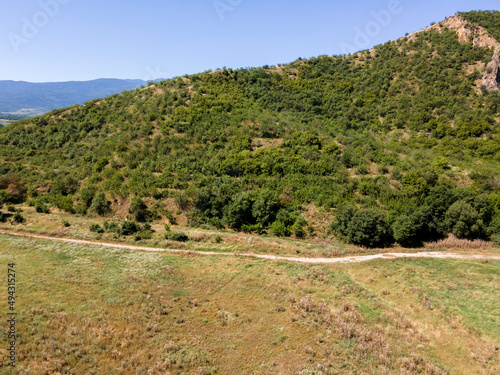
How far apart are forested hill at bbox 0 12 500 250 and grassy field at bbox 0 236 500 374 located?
956 centimetres

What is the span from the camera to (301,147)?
49.8m

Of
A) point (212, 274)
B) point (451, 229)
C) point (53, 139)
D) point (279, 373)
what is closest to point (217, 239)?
point (212, 274)

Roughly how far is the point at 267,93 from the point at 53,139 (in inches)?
2288

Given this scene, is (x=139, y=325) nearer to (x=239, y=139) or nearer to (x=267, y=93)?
(x=239, y=139)

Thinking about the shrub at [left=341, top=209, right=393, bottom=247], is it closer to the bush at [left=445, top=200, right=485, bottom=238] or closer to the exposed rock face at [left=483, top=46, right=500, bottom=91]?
the bush at [left=445, top=200, right=485, bottom=238]

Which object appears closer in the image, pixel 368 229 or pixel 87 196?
pixel 368 229

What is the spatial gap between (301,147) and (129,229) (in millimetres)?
34106

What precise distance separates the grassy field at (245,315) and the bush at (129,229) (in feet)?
15.9

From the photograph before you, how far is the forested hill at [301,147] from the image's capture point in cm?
3597

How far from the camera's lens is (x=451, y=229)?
107 feet

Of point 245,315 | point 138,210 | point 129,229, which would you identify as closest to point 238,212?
point 129,229

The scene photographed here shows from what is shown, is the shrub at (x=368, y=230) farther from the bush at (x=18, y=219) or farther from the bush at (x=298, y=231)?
the bush at (x=18, y=219)

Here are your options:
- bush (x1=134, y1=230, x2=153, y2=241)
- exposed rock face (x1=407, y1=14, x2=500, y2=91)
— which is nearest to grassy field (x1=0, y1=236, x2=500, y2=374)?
bush (x1=134, y1=230, x2=153, y2=241)

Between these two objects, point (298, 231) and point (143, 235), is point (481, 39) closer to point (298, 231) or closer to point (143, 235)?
point (298, 231)
